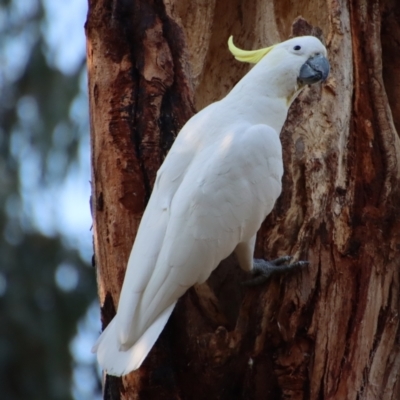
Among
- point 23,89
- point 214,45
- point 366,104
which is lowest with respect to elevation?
point 23,89

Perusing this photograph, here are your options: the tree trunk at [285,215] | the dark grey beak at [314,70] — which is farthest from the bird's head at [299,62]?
the tree trunk at [285,215]

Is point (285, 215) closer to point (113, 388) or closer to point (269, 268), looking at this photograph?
point (269, 268)

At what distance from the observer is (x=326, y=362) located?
2764mm

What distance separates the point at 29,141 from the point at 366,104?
449 cm

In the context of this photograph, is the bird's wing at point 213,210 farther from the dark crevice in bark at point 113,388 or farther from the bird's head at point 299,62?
the dark crevice in bark at point 113,388

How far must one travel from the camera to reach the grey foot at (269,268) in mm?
2773

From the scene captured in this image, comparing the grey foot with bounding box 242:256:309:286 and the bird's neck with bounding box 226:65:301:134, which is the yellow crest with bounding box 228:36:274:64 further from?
the grey foot with bounding box 242:256:309:286

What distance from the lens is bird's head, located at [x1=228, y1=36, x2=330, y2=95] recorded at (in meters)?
3.00

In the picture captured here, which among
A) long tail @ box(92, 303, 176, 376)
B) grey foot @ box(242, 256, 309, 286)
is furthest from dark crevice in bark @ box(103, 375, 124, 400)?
grey foot @ box(242, 256, 309, 286)

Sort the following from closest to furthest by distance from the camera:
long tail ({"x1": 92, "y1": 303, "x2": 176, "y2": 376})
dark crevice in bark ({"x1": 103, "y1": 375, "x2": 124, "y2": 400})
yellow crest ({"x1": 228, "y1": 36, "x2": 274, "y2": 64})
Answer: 1. long tail ({"x1": 92, "y1": 303, "x2": 176, "y2": 376})
2. dark crevice in bark ({"x1": 103, "y1": 375, "x2": 124, "y2": 400})
3. yellow crest ({"x1": 228, "y1": 36, "x2": 274, "y2": 64})

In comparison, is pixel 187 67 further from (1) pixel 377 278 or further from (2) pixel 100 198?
(1) pixel 377 278

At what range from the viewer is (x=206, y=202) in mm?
2627

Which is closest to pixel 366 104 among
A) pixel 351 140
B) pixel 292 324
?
pixel 351 140

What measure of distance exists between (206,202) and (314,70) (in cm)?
79
